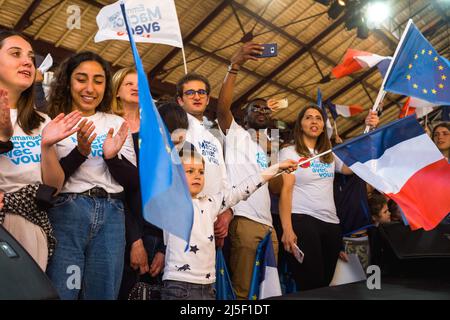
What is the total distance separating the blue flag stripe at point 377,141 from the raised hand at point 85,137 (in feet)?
3.61

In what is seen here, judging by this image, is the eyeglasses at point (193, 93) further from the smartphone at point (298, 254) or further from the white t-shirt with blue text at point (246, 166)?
the smartphone at point (298, 254)

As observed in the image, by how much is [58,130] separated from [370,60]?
7.68ft

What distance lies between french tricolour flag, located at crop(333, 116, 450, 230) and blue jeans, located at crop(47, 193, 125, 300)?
108 centimetres

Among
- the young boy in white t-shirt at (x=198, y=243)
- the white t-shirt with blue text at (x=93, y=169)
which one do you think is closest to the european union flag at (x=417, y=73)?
the young boy in white t-shirt at (x=198, y=243)

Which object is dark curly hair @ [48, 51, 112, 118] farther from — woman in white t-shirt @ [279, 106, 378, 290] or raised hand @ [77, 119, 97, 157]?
woman in white t-shirt @ [279, 106, 378, 290]

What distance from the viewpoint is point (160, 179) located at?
3.84 feet

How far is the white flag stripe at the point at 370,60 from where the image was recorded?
3.05 metres

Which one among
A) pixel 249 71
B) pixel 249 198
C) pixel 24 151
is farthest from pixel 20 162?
pixel 249 71

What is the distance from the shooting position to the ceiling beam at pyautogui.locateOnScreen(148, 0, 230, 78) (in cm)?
737

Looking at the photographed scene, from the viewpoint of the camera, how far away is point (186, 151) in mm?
1886

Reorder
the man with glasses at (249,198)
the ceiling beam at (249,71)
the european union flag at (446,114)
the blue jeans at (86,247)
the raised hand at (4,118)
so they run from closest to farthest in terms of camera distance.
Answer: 1. the raised hand at (4,118)
2. the blue jeans at (86,247)
3. the man with glasses at (249,198)
4. the european union flag at (446,114)
5. the ceiling beam at (249,71)

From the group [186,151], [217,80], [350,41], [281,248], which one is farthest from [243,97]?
[186,151]
